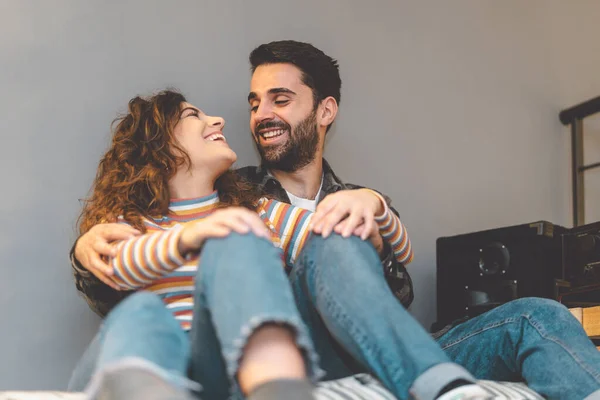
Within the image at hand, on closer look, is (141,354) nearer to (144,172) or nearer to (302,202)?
(144,172)

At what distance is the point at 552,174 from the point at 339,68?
3.03ft

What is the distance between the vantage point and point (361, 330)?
1.05m

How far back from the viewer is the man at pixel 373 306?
1023 millimetres

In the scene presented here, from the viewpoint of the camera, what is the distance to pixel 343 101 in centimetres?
228

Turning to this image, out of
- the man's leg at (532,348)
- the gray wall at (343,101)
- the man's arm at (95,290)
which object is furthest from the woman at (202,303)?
the gray wall at (343,101)

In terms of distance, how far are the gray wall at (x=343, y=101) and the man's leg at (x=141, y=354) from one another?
0.84m

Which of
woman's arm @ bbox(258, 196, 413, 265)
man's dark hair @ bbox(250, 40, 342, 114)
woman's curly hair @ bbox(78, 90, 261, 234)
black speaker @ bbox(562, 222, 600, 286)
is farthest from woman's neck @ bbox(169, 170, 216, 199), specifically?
black speaker @ bbox(562, 222, 600, 286)

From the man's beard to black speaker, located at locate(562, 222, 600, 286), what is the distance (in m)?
0.73

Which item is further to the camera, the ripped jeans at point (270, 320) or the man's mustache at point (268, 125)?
the man's mustache at point (268, 125)

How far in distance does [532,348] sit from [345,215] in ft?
1.39

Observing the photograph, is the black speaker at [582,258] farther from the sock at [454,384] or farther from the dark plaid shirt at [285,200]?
the sock at [454,384]

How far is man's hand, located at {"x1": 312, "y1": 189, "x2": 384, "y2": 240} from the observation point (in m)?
1.16

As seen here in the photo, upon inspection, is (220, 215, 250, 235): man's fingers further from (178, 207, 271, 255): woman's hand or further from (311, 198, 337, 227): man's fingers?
(311, 198, 337, 227): man's fingers

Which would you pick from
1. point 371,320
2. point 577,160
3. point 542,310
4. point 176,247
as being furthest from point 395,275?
point 577,160
